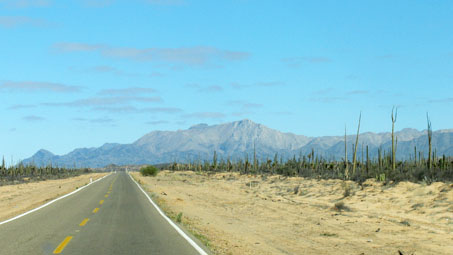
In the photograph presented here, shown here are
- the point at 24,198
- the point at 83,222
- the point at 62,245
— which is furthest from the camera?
the point at 24,198

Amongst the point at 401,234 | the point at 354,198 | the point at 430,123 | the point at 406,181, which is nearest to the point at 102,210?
the point at 401,234

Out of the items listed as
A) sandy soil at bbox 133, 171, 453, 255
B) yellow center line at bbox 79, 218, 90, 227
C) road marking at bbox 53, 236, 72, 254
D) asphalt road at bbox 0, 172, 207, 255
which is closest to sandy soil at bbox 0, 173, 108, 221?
asphalt road at bbox 0, 172, 207, 255

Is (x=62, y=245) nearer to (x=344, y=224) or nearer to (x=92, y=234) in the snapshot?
(x=92, y=234)

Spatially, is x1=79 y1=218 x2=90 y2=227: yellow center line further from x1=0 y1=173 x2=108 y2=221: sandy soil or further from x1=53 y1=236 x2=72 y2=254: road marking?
x1=0 y1=173 x2=108 y2=221: sandy soil

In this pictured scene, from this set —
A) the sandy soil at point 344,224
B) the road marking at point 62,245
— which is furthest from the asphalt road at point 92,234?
the sandy soil at point 344,224

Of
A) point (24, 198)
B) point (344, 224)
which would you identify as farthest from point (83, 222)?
point (24, 198)

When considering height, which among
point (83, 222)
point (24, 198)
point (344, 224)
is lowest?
point (24, 198)

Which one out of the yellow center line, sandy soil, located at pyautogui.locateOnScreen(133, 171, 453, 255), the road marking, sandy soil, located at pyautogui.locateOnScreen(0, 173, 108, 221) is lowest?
sandy soil, located at pyautogui.locateOnScreen(0, 173, 108, 221)

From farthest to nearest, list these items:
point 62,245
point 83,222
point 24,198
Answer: point 24,198 → point 83,222 → point 62,245

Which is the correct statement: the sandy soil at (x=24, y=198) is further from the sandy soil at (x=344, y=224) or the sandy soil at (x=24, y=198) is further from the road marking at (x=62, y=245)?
the sandy soil at (x=344, y=224)

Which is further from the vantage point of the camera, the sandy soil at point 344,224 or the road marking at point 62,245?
the sandy soil at point 344,224

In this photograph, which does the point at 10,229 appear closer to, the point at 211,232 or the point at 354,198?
the point at 211,232

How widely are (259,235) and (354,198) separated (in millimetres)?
14605

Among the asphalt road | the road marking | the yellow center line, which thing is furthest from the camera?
the yellow center line
